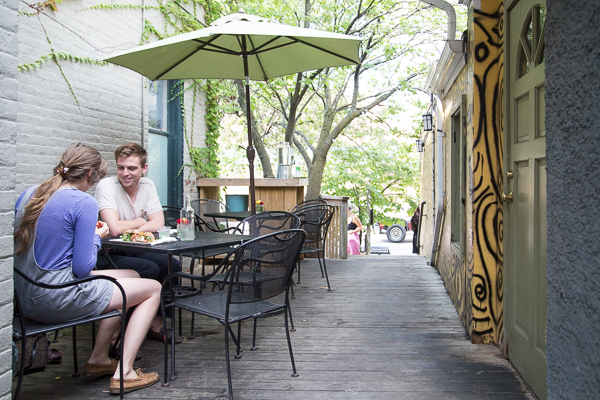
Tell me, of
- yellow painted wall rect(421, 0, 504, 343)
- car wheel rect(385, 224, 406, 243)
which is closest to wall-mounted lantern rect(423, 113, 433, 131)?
yellow painted wall rect(421, 0, 504, 343)

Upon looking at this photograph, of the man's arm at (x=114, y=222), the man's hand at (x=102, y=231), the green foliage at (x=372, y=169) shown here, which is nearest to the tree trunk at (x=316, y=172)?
the green foliage at (x=372, y=169)

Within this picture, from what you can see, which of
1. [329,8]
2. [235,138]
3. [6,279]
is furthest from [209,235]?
[235,138]

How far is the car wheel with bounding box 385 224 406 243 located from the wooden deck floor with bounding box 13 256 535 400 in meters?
14.7

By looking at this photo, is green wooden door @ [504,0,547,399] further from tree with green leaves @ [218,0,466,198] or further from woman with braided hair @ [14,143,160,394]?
tree with green leaves @ [218,0,466,198]

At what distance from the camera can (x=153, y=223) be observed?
3.82 metres

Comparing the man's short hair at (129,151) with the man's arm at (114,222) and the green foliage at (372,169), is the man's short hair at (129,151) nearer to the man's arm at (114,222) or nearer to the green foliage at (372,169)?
the man's arm at (114,222)

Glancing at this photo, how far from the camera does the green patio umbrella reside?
13.2ft

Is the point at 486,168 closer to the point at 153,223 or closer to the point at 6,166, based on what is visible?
the point at 153,223

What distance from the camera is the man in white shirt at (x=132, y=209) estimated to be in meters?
3.65

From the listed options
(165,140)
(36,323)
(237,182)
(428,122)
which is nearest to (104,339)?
(36,323)

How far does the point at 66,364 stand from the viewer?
10.7ft

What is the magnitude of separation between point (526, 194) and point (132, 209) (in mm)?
2749

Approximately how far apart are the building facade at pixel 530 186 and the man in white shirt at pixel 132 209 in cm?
229

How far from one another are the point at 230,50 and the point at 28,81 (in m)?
1.80
